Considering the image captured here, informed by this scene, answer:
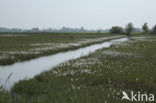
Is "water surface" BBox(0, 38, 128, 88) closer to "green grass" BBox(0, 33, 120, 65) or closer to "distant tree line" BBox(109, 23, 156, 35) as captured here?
"green grass" BBox(0, 33, 120, 65)

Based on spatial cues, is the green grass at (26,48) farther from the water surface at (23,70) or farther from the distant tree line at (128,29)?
the distant tree line at (128,29)

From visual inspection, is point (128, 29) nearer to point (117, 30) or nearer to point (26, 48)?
point (117, 30)

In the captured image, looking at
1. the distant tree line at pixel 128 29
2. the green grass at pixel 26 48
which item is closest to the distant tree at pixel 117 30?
the distant tree line at pixel 128 29

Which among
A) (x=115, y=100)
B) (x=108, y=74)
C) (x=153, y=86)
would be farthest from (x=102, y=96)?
(x=108, y=74)

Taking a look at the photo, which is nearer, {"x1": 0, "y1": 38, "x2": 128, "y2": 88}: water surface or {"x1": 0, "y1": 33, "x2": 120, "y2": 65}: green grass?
{"x1": 0, "y1": 38, "x2": 128, "y2": 88}: water surface

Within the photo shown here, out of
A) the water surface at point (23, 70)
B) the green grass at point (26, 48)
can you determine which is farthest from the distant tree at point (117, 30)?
the water surface at point (23, 70)

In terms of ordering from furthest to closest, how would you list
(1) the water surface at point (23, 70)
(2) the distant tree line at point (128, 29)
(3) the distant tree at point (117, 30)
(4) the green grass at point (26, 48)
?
1. (3) the distant tree at point (117, 30)
2. (2) the distant tree line at point (128, 29)
3. (4) the green grass at point (26, 48)
4. (1) the water surface at point (23, 70)

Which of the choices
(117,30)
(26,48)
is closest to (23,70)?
(26,48)

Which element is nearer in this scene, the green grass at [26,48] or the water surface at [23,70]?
the water surface at [23,70]

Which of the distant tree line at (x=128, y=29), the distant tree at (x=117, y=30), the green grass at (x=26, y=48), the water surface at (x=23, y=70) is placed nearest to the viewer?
the water surface at (x=23, y=70)

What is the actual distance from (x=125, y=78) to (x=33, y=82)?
4.61 meters

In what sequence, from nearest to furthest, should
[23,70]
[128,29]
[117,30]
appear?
[23,70] < [128,29] < [117,30]

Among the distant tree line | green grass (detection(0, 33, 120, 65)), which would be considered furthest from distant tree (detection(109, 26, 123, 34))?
green grass (detection(0, 33, 120, 65))

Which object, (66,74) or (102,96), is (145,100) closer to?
(102,96)
